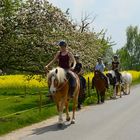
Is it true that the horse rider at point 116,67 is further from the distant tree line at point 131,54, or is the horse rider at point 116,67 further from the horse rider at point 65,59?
the distant tree line at point 131,54

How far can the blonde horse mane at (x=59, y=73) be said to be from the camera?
1470 centimetres

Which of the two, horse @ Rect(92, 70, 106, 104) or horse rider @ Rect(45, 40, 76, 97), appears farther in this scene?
horse @ Rect(92, 70, 106, 104)

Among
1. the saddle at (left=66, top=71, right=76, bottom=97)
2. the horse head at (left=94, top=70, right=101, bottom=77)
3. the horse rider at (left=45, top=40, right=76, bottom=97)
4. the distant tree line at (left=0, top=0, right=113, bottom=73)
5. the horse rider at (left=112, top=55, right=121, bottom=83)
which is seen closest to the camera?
the horse rider at (left=45, top=40, right=76, bottom=97)

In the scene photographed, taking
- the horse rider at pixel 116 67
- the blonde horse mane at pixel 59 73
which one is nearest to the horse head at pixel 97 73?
the horse rider at pixel 116 67

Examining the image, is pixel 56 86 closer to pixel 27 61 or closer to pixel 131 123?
pixel 131 123

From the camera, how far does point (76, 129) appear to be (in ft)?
46.9

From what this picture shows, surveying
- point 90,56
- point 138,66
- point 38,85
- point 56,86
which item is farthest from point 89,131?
point 138,66

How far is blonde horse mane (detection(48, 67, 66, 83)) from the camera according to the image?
14695 mm

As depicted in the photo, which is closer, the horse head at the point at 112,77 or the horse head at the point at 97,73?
the horse head at the point at 97,73

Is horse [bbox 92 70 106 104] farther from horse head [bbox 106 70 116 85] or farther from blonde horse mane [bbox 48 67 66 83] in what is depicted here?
blonde horse mane [bbox 48 67 66 83]

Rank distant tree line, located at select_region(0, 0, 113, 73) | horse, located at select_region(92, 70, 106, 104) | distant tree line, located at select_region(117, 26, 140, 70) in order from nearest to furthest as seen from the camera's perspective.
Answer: distant tree line, located at select_region(0, 0, 113, 73) → horse, located at select_region(92, 70, 106, 104) → distant tree line, located at select_region(117, 26, 140, 70)

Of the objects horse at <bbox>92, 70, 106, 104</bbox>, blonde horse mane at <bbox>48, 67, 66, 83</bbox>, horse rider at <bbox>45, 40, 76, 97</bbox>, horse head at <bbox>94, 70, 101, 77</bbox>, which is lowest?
horse at <bbox>92, 70, 106, 104</bbox>

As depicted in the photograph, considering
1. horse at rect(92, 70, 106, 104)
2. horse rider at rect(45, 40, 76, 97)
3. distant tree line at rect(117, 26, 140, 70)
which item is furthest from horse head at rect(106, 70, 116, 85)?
distant tree line at rect(117, 26, 140, 70)

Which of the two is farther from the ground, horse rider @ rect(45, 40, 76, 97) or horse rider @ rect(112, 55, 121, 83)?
horse rider @ rect(45, 40, 76, 97)
